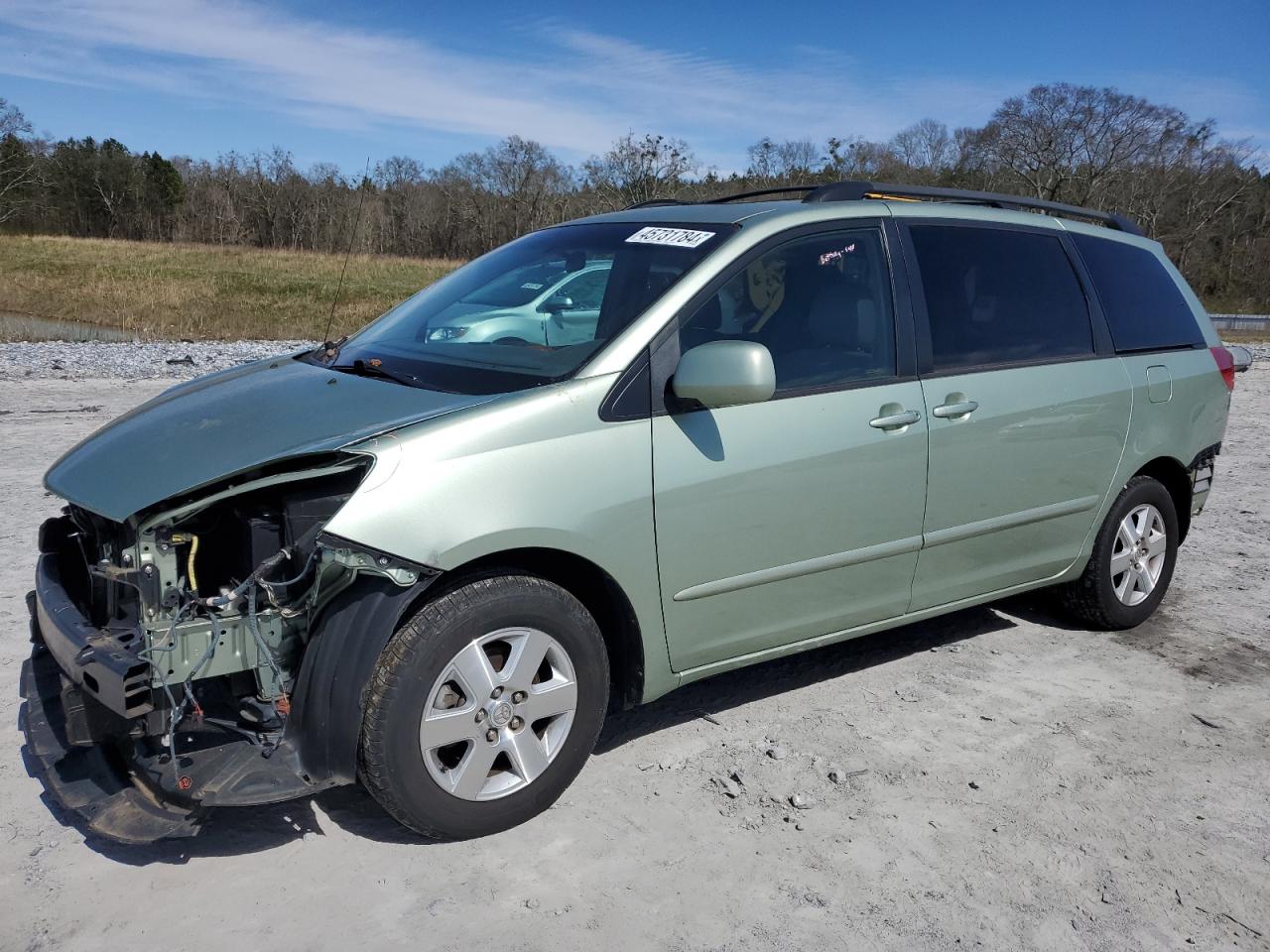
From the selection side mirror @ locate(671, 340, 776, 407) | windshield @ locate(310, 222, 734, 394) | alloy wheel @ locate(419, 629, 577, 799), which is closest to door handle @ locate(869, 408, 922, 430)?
side mirror @ locate(671, 340, 776, 407)

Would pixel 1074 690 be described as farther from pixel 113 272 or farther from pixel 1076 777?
pixel 113 272

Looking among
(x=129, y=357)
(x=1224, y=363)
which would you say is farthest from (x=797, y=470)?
(x=129, y=357)

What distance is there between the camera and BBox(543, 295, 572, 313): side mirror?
3807 millimetres

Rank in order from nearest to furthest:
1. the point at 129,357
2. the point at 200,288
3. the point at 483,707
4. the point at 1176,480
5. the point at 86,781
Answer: the point at 86,781, the point at 483,707, the point at 1176,480, the point at 129,357, the point at 200,288

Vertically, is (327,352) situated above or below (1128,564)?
above

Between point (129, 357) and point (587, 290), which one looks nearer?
point (587, 290)

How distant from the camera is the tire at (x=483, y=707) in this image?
2883 mm

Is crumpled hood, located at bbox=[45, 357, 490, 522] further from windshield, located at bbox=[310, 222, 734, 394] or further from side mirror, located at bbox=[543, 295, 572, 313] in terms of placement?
side mirror, located at bbox=[543, 295, 572, 313]

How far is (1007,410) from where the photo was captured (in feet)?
13.8

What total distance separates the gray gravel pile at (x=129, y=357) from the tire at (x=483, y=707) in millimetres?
9579

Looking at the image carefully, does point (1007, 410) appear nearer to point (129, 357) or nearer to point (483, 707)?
point (483, 707)

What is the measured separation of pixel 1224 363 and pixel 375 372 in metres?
4.20

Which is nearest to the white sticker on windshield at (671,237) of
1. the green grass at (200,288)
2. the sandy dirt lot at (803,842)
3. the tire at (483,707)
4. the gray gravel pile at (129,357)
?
the tire at (483,707)

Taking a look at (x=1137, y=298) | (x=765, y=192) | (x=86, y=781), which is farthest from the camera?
(x=1137, y=298)
